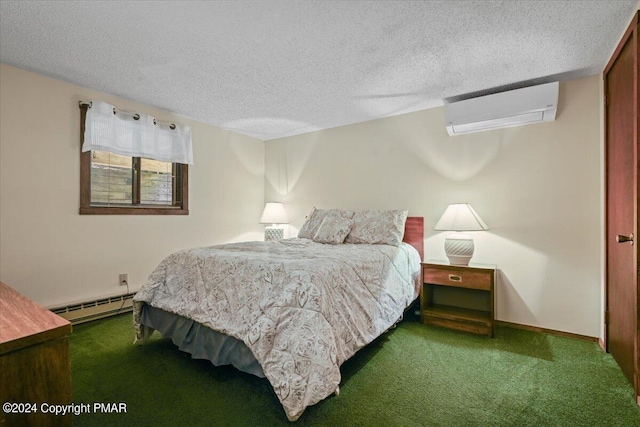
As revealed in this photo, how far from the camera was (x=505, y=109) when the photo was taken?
2695mm

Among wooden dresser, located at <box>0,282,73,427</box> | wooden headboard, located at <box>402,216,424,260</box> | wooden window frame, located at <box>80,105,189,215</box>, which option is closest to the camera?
wooden dresser, located at <box>0,282,73,427</box>

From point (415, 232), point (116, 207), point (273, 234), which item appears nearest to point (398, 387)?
point (415, 232)

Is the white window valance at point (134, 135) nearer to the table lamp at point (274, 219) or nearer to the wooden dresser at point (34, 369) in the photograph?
the table lamp at point (274, 219)

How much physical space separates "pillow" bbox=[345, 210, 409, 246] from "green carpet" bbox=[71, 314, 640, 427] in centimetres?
98

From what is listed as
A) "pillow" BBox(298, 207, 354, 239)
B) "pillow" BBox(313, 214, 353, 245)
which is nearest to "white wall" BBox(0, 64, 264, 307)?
"pillow" BBox(298, 207, 354, 239)

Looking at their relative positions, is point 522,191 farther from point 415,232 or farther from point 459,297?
point 459,297

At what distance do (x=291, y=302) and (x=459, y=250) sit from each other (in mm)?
1843

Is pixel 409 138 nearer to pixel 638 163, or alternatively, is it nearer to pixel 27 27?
pixel 638 163

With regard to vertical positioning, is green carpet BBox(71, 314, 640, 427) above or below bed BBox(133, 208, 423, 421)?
below

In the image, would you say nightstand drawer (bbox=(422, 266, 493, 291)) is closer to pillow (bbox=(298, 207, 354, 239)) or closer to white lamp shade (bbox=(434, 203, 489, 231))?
white lamp shade (bbox=(434, 203, 489, 231))

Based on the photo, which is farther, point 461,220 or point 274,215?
point 274,215

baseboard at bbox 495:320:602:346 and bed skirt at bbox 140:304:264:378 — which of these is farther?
baseboard at bbox 495:320:602:346

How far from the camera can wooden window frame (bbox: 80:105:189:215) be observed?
2936 millimetres

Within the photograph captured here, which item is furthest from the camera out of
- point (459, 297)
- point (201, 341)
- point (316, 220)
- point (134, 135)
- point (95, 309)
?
point (316, 220)
